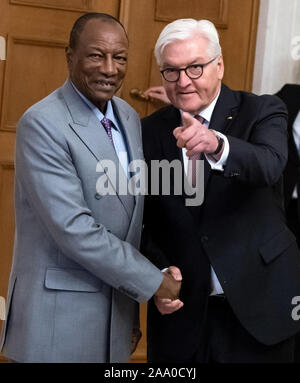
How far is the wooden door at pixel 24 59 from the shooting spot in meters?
3.45

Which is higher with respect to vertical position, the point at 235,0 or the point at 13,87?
the point at 235,0

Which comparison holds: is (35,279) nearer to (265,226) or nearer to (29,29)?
(265,226)

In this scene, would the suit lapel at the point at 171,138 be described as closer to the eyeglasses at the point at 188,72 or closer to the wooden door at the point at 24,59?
the eyeglasses at the point at 188,72

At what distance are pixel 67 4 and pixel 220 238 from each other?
177cm

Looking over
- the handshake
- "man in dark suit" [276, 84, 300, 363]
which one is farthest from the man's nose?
"man in dark suit" [276, 84, 300, 363]

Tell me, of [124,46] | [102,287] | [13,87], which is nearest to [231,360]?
[102,287]

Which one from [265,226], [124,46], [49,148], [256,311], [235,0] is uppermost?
[235,0]

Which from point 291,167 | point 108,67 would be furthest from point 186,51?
point 291,167

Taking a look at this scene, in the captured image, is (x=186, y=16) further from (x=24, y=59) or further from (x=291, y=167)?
(x=291, y=167)

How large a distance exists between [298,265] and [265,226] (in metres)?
0.19

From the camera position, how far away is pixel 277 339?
90.0 inches

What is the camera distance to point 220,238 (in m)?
2.24

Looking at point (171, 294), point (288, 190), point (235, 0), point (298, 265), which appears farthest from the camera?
point (235, 0)

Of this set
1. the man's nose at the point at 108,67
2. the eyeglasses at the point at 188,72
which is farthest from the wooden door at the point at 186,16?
the man's nose at the point at 108,67
